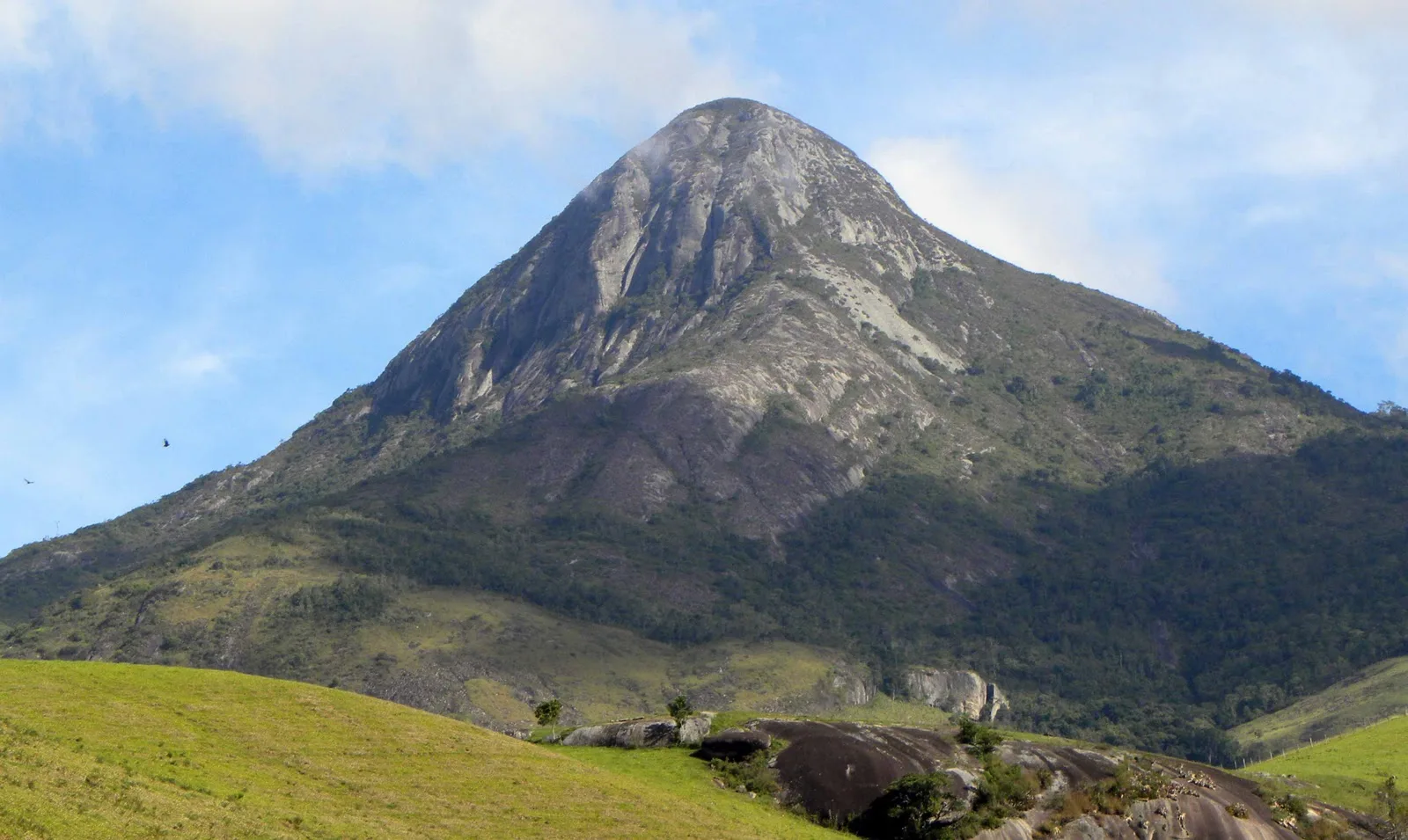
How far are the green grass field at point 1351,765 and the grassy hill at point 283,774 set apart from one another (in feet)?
138

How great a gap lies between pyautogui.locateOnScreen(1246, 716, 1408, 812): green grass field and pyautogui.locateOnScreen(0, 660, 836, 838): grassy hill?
41952mm

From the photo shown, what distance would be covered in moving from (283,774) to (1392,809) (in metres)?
65.9

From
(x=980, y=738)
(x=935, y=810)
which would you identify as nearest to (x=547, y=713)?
(x=980, y=738)

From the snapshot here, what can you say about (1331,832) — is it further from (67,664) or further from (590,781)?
(67,664)

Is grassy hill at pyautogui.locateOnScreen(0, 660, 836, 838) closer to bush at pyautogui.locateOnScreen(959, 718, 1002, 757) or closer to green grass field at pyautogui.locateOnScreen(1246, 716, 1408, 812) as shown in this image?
bush at pyautogui.locateOnScreen(959, 718, 1002, 757)

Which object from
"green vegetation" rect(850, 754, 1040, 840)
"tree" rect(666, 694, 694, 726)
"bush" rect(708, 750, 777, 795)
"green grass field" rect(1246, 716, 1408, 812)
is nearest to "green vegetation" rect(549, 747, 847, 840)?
"bush" rect(708, 750, 777, 795)

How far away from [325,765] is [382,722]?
32.0 ft

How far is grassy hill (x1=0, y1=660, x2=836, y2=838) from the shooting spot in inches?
2030

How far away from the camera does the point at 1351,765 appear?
108875mm

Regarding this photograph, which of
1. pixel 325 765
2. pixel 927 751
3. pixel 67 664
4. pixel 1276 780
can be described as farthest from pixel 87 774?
pixel 1276 780

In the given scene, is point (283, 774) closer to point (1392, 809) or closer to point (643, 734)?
point (643, 734)

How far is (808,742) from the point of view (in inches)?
3300

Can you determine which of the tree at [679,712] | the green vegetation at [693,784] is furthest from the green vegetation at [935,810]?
the tree at [679,712]

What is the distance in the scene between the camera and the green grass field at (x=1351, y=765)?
93562mm
